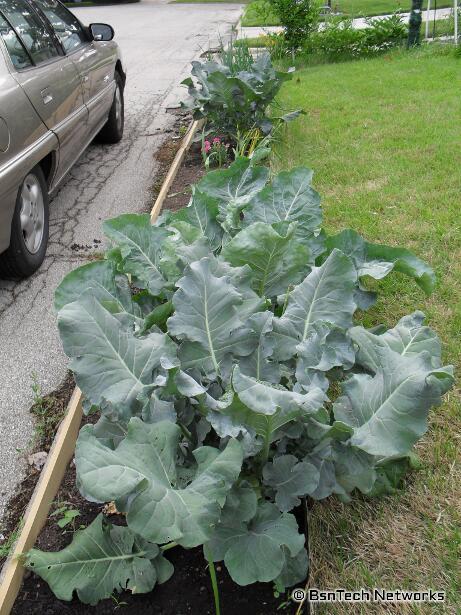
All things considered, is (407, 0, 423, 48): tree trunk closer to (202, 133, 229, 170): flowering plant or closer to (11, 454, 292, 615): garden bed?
(202, 133, 229, 170): flowering plant

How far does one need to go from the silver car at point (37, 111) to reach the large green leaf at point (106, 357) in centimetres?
196

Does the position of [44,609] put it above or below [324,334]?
below

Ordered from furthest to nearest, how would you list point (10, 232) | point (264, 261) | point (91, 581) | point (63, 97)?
point (63, 97)
point (10, 232)
point (264, 261)
point (91, 581)

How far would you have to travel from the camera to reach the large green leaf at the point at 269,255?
2.28m

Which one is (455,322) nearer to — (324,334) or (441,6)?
(324,334)

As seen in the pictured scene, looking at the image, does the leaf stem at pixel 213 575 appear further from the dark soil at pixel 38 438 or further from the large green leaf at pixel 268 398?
the dark soil at pixel 38 438

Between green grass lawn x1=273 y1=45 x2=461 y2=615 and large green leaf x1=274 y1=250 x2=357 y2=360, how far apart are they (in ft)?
2.34

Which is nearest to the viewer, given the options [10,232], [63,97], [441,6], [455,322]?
[455,322]

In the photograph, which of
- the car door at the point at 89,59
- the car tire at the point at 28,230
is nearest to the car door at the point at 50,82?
the car door at the point at 89,59

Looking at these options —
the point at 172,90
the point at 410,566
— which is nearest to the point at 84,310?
the point at 410,566

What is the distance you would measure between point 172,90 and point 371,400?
28.7ft

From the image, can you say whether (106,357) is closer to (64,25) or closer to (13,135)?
(13,135)

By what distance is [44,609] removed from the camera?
77.8 inches

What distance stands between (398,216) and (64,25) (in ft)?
12.5
